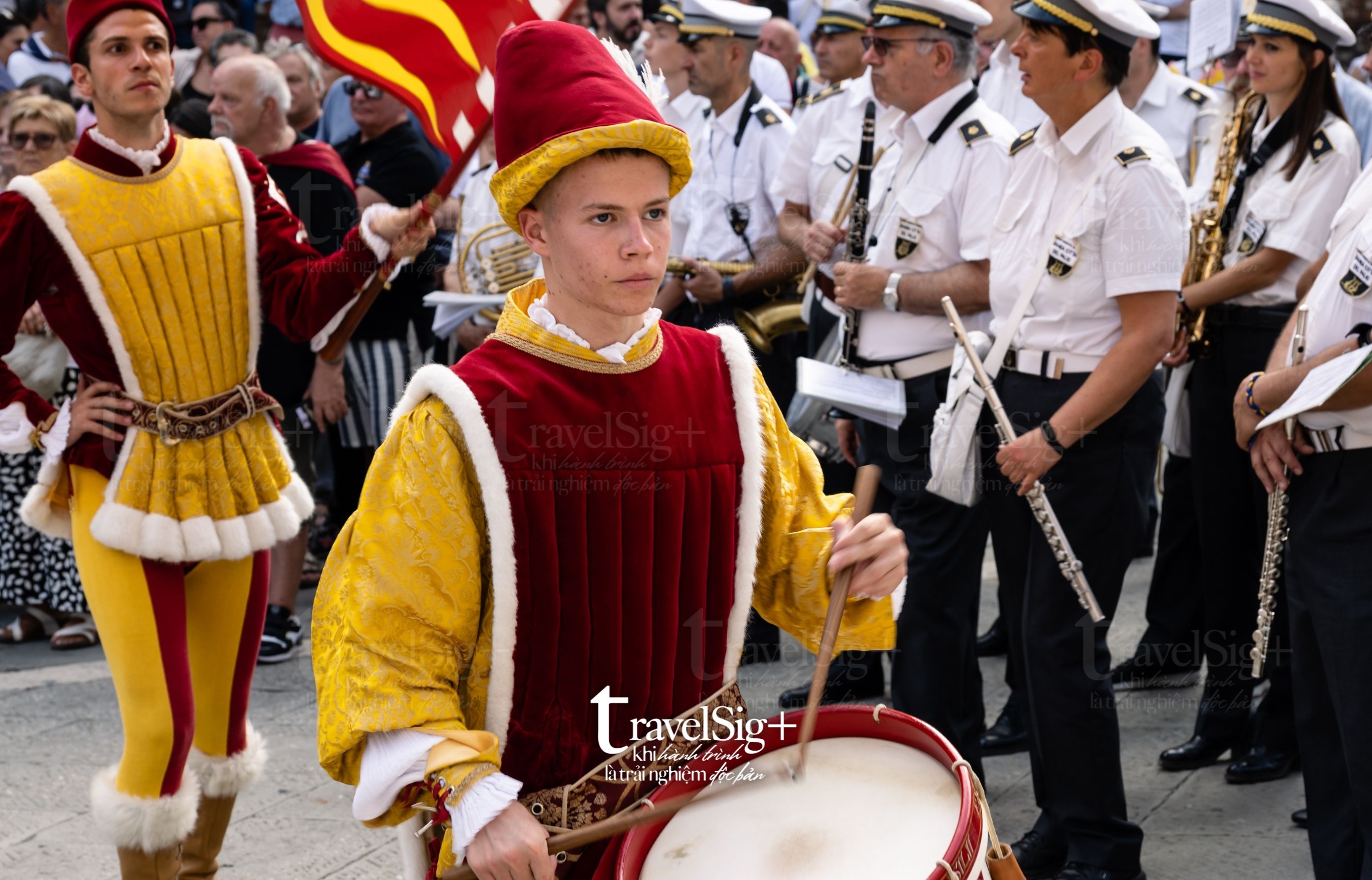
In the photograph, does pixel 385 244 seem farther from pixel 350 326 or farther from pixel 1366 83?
pixel 1366 83

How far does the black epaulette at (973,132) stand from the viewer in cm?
467

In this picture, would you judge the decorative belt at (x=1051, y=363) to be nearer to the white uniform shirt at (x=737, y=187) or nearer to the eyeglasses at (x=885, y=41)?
the eyeglasses at (x=885, y=41)

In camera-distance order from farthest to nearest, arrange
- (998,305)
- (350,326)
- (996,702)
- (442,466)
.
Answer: (996,702), (998,305), (350,326), (442,466)

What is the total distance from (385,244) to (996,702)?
10.2 feet

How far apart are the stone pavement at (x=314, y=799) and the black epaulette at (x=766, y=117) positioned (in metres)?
2.31

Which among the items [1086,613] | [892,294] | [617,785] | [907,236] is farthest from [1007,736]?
[617,785]

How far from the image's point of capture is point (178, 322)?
12.6 feet

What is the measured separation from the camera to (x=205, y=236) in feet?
12.7

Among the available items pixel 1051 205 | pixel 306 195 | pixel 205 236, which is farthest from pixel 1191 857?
pixel 306 195

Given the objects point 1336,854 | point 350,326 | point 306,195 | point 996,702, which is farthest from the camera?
point 306,195

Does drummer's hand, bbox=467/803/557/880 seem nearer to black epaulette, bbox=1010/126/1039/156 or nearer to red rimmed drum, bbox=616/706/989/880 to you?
red rimmed drum, bbox=616/706/989/880

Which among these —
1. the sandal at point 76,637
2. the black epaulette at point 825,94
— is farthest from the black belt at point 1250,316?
the sandal at point 76,637

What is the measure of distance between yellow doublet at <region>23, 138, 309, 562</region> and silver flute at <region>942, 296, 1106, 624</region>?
6.41 ft

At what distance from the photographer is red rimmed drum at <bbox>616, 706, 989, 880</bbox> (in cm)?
201
